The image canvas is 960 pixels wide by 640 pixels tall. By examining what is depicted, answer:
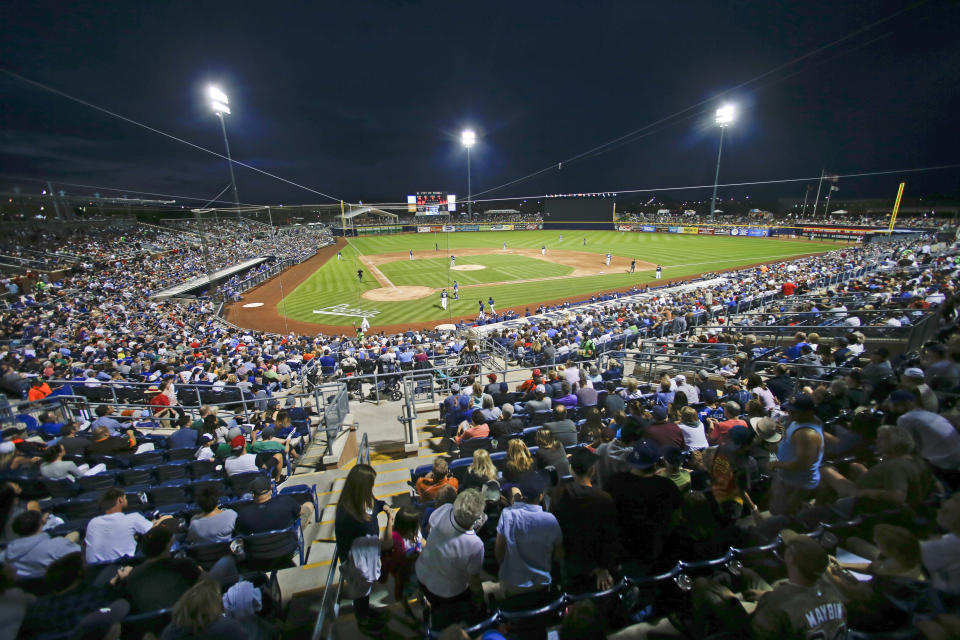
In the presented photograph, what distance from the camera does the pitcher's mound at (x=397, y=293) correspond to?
31.7 meters

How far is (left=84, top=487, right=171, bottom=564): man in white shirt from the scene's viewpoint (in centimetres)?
392

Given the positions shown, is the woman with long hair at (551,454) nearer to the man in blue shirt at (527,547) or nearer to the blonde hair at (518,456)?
the blonde hair at (518,456)

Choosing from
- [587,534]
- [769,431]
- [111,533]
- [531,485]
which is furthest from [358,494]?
[769,431]

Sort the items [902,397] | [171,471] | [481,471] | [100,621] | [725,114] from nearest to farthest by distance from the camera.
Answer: [100,621]
[481,471]
[902,397]
[171,471]
[725,114]

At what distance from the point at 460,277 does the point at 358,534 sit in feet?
119

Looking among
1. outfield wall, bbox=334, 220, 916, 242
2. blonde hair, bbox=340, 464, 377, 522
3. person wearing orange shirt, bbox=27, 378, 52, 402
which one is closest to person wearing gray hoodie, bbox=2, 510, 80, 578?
blonde hair, bbox=340, 464, 377, 522

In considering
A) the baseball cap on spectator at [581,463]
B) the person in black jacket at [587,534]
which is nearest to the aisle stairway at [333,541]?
the person in black jacket at [587,534]

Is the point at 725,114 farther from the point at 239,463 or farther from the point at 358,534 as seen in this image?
the point at 358,534

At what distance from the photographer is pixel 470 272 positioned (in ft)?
138

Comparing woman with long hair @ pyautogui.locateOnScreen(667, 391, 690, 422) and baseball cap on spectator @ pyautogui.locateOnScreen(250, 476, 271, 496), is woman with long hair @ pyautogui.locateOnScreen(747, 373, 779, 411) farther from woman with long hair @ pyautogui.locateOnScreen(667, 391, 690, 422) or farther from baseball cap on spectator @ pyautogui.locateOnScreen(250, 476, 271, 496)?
baseball cap on spectator @ pyautogui.locateOnScreen(250, 476, 271, 496)

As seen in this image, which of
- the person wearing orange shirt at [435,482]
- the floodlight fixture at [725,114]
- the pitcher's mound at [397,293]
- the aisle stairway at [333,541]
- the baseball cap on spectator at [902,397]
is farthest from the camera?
the floodlight fixture at [725,114]

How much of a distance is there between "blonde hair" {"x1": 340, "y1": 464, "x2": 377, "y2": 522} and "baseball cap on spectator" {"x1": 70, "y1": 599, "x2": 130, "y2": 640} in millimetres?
1698

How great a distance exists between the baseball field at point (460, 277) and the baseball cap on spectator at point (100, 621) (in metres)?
22.1

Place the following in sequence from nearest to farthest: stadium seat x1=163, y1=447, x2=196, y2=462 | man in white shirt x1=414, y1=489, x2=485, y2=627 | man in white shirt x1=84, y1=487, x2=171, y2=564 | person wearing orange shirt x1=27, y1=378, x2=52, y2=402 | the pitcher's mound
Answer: man in white shirt x1=414, y1=489, x2=485, y2=627 < man in white shirt x1=84, y1=487, x2=171, y2=564 < stadium seat x1=163, y1=447, x2=196, y2=462 < person wearing orange shirt x1=27, y1=378, x2=52, y2=402 < the pitcher's mound
